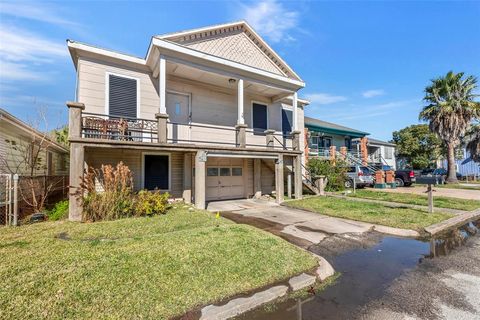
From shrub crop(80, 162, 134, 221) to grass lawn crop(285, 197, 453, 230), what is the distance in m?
6.77

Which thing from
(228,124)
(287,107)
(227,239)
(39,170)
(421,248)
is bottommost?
(421,248)

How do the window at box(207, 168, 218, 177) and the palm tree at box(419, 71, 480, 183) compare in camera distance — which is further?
the palm tree at box(419, 71, 480, 183)

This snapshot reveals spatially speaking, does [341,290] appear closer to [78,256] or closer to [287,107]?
[78,256]

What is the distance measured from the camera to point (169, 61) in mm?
8953

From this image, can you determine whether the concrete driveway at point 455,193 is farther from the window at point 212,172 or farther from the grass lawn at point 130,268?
the grass lawn at point 130,268

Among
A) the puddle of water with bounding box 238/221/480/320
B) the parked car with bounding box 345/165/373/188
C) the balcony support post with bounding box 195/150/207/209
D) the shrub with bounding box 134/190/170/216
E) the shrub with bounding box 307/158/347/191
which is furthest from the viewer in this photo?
the parked car with bounding box 345/165/373/188

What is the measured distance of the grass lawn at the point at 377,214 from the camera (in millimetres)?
7329

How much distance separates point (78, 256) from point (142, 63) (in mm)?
8106

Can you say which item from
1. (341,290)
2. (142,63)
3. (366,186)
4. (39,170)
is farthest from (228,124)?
(366,186)

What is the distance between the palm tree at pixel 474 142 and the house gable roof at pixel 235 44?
2844 centimetres

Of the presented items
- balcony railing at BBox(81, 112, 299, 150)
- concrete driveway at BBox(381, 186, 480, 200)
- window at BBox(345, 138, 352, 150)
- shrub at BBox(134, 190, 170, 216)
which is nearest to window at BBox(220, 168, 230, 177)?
balcony railing at BBox(81, 112, 299, 150)

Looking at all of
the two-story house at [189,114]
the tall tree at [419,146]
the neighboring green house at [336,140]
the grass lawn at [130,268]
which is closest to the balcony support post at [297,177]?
the two-story house at [189,114]

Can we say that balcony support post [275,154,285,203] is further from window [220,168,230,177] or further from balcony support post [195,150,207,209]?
balcony support post [195,150,207,209]

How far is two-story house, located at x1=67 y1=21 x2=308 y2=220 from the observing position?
827cm
